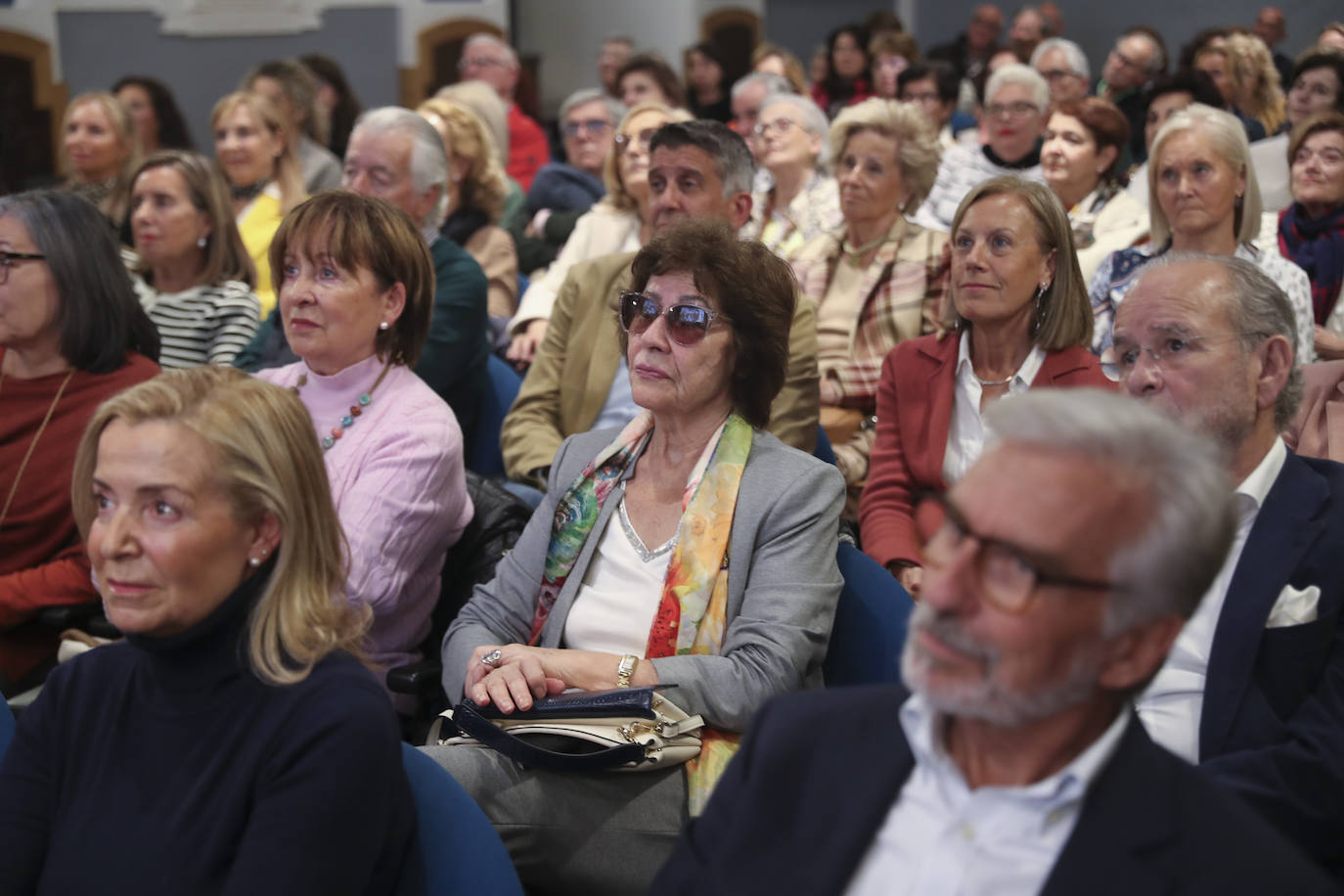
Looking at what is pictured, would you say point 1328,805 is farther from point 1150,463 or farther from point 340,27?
point 340,27

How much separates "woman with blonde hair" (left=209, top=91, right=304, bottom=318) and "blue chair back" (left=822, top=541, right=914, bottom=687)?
348cm

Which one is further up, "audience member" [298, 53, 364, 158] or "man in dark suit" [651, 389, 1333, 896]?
"audience member" [298, 53, 364, 158]

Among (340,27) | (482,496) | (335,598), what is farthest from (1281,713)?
(340,27)

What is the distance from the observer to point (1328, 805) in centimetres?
170

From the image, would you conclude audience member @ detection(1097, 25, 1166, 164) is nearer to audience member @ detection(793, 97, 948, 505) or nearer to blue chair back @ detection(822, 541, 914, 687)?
audience member @ detection(793, 97, 948, 505)

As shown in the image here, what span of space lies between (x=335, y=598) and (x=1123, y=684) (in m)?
0.97

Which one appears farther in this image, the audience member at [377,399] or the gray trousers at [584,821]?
the audience member at [377,399]

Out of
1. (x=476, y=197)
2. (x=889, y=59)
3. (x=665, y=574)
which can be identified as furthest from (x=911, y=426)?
(x=889, y=59)

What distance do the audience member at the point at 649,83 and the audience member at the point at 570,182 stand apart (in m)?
0.58

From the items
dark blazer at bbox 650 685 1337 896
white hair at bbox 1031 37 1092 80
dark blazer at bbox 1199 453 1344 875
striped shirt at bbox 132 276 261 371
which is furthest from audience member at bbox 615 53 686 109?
dark blazer at bbox 650 685 1337 896

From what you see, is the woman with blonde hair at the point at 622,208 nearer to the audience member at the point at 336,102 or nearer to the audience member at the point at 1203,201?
the audience member at the point at 1203,201

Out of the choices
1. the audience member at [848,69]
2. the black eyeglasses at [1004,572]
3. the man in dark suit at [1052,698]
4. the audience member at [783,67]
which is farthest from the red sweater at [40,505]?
the audience member at [848,69]

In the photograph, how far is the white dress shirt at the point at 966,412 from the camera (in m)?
2.92

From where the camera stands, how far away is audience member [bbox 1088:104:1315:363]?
3.54 metres
